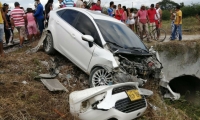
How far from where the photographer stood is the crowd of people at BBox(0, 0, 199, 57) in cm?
908

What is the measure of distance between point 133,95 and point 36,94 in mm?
2049

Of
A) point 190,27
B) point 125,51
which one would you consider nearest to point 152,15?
point 125,51

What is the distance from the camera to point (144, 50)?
6.00 meters

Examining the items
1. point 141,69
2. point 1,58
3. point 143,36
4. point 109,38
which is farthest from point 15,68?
point 143,36

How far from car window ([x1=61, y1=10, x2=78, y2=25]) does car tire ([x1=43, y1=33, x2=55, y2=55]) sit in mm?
772

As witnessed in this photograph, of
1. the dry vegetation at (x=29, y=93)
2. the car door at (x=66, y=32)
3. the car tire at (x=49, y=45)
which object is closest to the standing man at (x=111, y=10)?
the car door at (x=66, y=32)

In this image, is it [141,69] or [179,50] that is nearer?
[141,69]

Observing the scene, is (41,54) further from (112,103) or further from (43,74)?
(112,103)

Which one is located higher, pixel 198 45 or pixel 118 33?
pixel 118 33

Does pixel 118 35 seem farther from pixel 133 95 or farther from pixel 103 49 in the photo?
pixel 133 95

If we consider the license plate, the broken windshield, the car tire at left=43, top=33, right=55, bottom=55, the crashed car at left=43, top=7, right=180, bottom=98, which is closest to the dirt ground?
the car tire at left=43, top=33, right=55, bottom=55

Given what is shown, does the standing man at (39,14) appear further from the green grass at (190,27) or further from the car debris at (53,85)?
the green grass at (190,27)

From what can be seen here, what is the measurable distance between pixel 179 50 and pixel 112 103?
6.74 m

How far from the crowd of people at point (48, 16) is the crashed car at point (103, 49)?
8.60 ft
